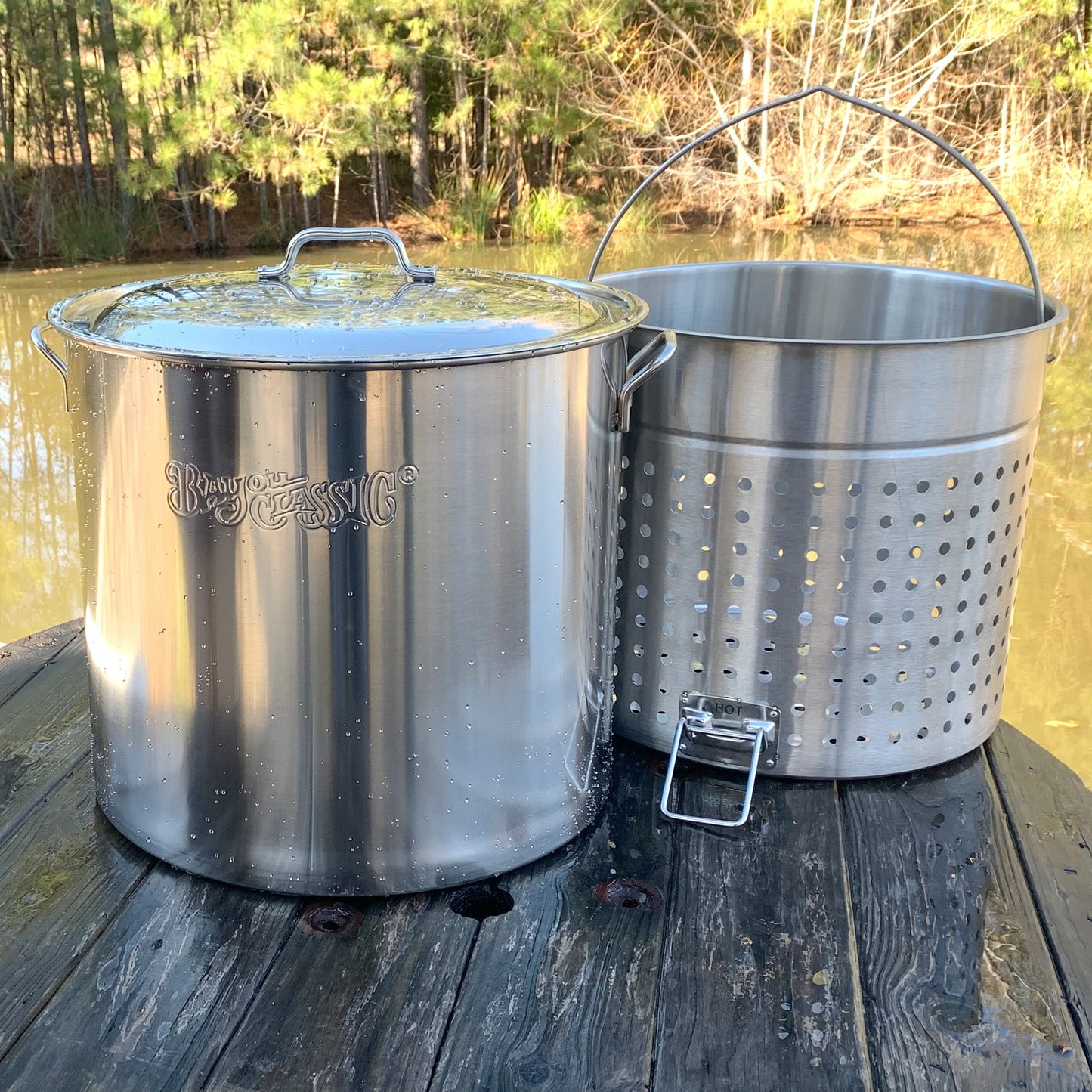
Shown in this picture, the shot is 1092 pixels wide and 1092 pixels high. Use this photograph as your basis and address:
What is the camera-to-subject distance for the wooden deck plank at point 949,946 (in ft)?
3.44

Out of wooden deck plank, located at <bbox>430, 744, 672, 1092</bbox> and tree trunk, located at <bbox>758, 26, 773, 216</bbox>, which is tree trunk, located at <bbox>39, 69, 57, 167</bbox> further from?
wooden deck plank, located at <bbox>430, 744, 672, 1092</bbox>

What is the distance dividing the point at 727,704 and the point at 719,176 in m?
10.3

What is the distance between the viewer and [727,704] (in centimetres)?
145

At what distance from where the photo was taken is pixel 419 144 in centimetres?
1026

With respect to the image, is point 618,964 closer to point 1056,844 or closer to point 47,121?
point 1056,844

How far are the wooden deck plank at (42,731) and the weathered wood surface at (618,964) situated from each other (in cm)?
2

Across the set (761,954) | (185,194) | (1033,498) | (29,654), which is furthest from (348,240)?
(185,194)

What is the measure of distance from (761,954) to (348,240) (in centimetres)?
90

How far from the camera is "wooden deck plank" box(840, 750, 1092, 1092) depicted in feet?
3.44

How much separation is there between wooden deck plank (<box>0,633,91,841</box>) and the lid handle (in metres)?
0.71

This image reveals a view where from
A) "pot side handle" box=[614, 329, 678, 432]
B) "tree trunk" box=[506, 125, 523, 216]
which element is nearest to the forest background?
"tree trunk" box=[506, 125, 523, 216]

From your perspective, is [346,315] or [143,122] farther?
[143,122]

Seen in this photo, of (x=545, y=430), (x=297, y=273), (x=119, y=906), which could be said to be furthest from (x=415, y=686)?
(x=297, y=273)

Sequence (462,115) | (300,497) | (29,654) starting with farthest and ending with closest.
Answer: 1. (462,115)
2. (29,654)
3. (300,497)
